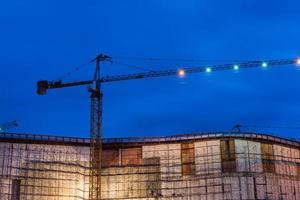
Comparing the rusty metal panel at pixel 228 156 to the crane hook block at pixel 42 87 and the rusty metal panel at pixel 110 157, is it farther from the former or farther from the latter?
the crane hook block at pixel 42 87

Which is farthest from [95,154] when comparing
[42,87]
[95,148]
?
[42,87]

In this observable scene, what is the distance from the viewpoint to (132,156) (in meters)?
62.7

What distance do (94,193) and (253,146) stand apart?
20528 millimetres

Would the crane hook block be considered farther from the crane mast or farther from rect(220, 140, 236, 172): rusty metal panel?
rect(220, 140, 236, 172): rusty metal panel

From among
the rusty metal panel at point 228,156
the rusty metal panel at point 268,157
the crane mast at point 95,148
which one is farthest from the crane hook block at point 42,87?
the rusty metal panel at point 268,157

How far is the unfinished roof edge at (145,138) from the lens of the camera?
58281 mm

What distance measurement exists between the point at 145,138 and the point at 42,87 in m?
18.5

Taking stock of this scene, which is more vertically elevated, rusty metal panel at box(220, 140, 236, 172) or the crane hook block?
→ the crane hook block

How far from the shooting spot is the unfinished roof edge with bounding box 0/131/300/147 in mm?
58281

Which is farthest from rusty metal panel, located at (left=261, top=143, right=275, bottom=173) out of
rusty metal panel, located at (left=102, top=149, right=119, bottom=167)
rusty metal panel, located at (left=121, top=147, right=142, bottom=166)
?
rusty metal panel, located at (left=102, top=149, right=119, bottom=167)

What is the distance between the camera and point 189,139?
61.3m

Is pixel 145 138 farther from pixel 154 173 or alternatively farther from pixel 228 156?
pixel 228 156

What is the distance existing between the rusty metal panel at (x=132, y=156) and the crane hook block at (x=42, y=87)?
16356mm

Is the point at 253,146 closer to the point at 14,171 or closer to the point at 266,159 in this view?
the point at 266,159
